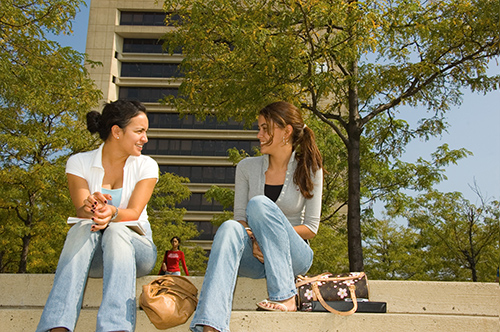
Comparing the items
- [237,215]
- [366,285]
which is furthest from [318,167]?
[366,285]

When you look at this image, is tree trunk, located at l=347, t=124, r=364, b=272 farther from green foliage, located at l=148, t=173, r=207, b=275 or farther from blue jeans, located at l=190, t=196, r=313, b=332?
green foliage, located at l=148, t=173, r=207, b=275

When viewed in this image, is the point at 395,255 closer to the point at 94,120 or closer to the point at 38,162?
the point at 38,162

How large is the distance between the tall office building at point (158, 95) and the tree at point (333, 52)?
39671 millimetres

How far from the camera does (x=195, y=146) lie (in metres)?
52.2

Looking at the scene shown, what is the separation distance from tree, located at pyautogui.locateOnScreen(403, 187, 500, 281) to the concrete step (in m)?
18.1

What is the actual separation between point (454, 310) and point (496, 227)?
1956 centimetres

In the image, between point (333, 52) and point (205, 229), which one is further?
point (205, 229)

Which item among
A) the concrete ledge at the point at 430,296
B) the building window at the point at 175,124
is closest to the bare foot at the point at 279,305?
the concrete ledge at the point at 430,296

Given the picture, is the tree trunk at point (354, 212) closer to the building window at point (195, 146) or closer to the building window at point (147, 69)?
the building window at point (195, 146)

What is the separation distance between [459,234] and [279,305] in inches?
855

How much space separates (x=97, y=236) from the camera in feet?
10.9

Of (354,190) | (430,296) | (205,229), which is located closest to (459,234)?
(354,190)

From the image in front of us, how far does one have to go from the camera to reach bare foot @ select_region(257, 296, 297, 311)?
3.09 m

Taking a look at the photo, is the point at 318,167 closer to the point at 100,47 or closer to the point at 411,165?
the point at 411,165
